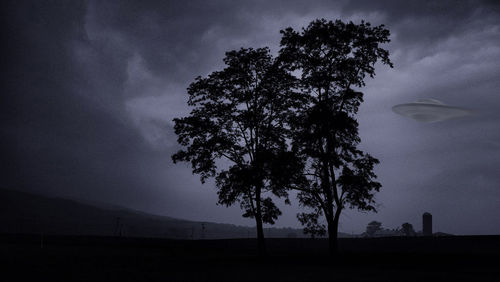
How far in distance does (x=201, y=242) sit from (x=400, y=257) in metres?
32.0

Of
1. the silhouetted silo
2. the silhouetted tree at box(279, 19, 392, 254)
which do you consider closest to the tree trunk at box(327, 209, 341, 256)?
the silhouetted tree at box(279, 19, 392, 254)

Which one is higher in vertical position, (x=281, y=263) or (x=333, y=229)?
(x=333, y=229)

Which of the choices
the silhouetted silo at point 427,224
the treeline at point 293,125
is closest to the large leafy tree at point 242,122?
the treeline at point 293,125

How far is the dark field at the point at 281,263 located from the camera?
17.9 meters

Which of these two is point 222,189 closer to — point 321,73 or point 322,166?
point 322,166

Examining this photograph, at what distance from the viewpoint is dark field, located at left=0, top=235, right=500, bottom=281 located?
17875 mm

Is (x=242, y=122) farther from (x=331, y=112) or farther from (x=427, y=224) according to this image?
(x=427, y=224)

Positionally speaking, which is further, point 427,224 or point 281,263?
point 427,224

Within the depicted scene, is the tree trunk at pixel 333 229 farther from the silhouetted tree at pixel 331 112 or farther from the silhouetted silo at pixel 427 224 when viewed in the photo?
the silhouetted silo at pixel 427 224

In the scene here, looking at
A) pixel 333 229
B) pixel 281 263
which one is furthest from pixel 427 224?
pixel 281 263

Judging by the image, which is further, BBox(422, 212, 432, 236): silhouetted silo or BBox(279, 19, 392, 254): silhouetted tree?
BBox(422, 212, 432, 236): silhouetted silo

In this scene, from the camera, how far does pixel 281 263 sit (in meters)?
27.3

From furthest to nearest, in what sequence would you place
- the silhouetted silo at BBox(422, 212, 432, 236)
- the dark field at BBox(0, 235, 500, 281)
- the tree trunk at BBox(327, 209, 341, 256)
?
the silhouetted silo at BBox(422, 212, 432, 236) → the tree trunk at BBox(327, 209, 341, 256) → the dark field at BBox(0, 235, 500, 281)

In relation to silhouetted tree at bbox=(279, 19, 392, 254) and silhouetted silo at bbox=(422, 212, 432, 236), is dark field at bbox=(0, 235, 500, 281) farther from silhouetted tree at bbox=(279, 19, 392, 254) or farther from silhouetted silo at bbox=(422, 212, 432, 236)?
silhouetted silo at bbox=(422, 212, 432, 236)
